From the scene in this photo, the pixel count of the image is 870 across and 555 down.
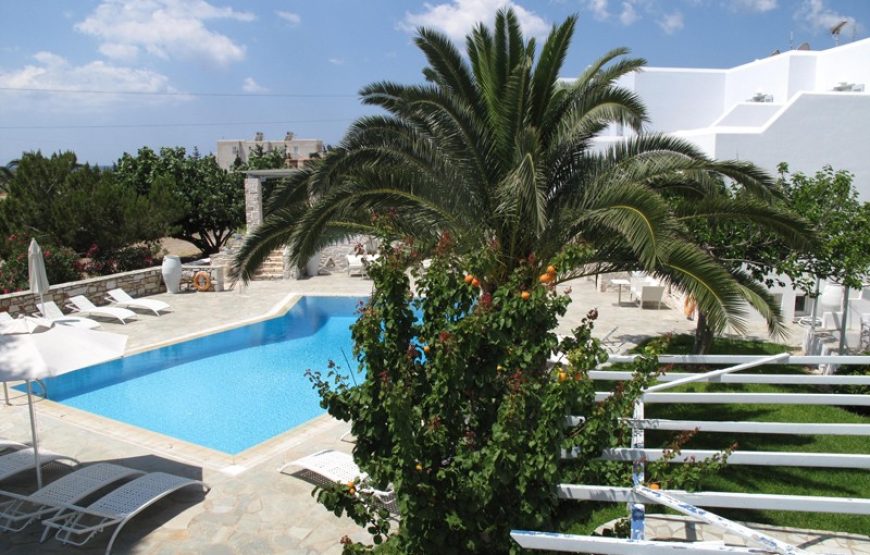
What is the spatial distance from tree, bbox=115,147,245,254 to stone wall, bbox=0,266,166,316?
729cm

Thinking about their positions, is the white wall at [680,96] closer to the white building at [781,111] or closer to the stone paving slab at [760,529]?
the white building at [781,111]

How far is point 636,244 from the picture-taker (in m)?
6.41

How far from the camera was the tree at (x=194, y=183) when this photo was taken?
28.0 meters

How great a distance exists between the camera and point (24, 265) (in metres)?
18.4

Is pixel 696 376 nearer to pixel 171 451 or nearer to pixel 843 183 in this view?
pixel 843 183

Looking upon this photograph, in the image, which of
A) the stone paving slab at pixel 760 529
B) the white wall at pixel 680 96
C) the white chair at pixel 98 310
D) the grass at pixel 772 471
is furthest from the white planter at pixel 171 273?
→ the white wall at pixel 680 96

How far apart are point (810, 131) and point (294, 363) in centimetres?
1478

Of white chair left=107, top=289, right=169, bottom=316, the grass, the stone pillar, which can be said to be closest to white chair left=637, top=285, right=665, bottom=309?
the grass

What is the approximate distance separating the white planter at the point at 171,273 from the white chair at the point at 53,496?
1348cm

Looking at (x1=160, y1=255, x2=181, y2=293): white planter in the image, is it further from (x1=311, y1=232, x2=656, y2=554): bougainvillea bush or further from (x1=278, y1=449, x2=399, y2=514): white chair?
(x1=311, y1=232, x2=656, y2=554): bougainvillea bush

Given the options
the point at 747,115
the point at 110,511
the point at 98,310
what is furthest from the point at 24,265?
the point at 747,115

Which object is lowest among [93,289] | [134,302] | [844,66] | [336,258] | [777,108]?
[134,302]

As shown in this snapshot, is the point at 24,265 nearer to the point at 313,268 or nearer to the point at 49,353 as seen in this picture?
the point at 313,268

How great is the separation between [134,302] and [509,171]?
14.0 m
